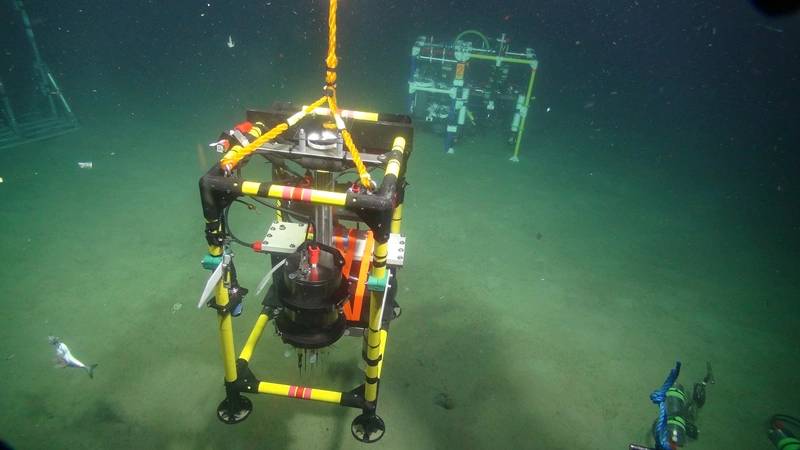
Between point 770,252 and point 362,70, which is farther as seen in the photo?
point 362,70

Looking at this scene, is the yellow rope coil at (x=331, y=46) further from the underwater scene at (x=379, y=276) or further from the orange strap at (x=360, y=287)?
the orange strap at (x=360, y=287)

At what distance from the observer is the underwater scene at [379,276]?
3.29 m

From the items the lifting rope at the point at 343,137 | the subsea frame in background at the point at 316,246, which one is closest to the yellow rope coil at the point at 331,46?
the lifting rope at the point at 343,137

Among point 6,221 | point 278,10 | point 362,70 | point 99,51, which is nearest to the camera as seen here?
point 6,221

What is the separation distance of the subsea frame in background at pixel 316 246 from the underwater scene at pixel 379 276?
2 cm

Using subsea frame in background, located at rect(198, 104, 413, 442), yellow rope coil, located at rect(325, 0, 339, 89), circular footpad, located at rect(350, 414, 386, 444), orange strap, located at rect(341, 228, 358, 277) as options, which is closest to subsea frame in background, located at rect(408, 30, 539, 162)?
subsea frame in background, located at rect(198, 104, 413, 442)

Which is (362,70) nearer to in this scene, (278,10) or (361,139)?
(278,10)

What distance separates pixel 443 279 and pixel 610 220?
14.8 feet

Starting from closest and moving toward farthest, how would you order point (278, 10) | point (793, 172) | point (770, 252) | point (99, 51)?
1. point (770, 252)
2. point (793, 172)
3. point (99, 51)
4. point (278, 10)

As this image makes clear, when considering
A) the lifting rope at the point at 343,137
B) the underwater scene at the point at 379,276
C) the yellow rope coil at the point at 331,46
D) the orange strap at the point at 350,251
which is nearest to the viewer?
the yellow rope coil at the point at 331,46

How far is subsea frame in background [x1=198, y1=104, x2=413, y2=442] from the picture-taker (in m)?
2.49

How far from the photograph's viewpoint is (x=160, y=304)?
4.89 metres

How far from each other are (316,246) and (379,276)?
19.5 inches

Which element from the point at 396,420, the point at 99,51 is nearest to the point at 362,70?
the point at 99,51
